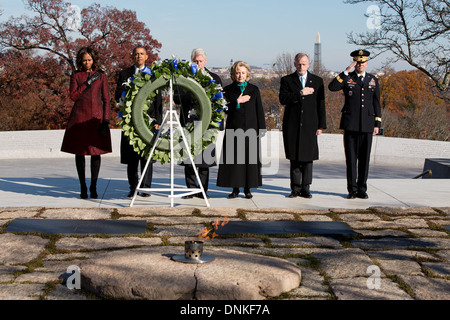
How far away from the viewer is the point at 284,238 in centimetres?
610

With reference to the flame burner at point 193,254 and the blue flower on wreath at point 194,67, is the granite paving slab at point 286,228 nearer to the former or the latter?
the flame burner at point 193,254

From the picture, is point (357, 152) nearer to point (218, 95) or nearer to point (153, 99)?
point (218, 95)

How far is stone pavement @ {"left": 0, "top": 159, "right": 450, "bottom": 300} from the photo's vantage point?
4555 mm

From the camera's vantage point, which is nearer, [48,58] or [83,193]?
[83,193]

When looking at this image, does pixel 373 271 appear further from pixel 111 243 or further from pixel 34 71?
pixel 34 71

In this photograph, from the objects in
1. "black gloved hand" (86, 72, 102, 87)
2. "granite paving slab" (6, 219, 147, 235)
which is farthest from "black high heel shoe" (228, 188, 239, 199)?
"black gloved hand" (86, 72, 102, 87)

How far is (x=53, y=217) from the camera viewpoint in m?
6.89

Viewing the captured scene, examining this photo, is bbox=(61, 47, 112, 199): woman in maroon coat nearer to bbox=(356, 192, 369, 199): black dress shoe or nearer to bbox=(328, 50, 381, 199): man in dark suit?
bbox=(328, 50, 381, 199): man in dark suit

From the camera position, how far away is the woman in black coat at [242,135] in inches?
321

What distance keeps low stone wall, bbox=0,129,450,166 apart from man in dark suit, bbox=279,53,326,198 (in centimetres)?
946

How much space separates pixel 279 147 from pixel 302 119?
33.6ft

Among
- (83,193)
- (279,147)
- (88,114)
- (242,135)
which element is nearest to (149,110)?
(88,114)

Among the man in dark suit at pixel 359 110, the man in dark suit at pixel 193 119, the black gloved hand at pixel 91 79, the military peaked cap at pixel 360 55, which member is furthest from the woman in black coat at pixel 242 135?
the black gloved hand at pixel 91 79

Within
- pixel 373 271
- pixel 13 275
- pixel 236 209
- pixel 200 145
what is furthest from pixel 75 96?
pixel 373 271
